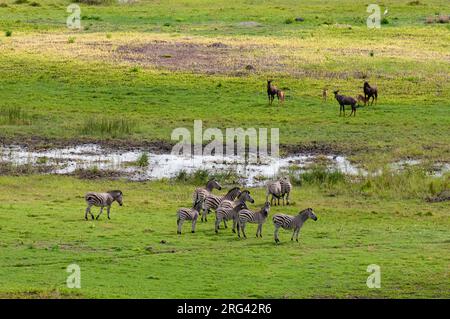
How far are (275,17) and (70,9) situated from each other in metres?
13.8

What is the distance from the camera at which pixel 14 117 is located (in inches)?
1528

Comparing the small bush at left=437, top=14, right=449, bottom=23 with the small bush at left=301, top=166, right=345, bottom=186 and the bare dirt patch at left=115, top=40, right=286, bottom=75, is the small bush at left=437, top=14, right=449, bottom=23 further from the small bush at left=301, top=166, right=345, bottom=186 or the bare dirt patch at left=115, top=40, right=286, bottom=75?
the small bush at left=301, top=166, right=345, bottom=186

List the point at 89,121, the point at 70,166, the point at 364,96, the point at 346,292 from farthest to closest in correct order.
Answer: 1. the point at 364,96
2. the point at 89,121
3. the point at 70,166
4. the point at 346,292

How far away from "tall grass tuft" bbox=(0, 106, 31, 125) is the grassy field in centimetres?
9

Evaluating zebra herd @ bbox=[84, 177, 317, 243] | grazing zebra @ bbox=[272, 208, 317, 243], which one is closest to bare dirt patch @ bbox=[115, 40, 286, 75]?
zebra herd @ bbox=[84, 177, 317, 243]

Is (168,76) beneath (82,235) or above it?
above

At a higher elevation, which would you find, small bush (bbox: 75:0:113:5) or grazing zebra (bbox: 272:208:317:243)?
small bush (bbox: 75:0:113:5)

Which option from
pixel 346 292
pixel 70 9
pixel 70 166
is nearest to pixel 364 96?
pixel 70 166

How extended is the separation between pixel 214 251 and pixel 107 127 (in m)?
15.5

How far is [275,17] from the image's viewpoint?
66.4m

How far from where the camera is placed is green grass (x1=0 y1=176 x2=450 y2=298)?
20078 mm

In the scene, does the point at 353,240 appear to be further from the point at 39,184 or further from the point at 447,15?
the point at 447,15

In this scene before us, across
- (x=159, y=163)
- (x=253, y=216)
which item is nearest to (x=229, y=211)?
(x=253, y=216)

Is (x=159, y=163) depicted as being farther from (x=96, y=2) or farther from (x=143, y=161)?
(x=96, y=2)
